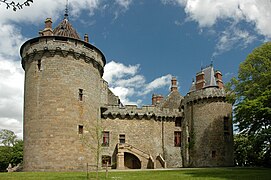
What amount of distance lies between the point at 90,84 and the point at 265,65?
1516 cm

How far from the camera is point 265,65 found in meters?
25.2

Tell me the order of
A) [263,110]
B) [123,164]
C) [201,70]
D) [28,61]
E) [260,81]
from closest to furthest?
[263,110]
[260,81]
[28,61]
[123,164]
[201,70]

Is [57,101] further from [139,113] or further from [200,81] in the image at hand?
[200,81]

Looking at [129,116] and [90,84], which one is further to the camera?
[129,116]

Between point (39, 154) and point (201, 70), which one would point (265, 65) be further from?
point (39, 154)

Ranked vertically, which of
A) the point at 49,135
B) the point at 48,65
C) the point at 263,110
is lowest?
the point at 49,135

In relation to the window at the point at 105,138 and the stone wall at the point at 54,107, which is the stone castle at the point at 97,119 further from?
the window at the point at 105,138

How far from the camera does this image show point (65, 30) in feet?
97.5

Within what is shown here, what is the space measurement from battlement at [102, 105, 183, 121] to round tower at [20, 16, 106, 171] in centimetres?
422

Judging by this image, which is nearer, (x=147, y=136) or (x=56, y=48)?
(x=56, y=48)

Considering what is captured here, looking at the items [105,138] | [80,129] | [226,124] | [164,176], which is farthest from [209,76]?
[164,176]

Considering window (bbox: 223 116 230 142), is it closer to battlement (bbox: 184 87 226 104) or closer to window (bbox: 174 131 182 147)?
battlement (bbox: 184 87 226 104)

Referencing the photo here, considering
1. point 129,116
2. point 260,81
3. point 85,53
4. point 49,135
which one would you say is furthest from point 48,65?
point 260,81

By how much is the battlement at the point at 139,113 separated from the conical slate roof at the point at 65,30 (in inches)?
321
